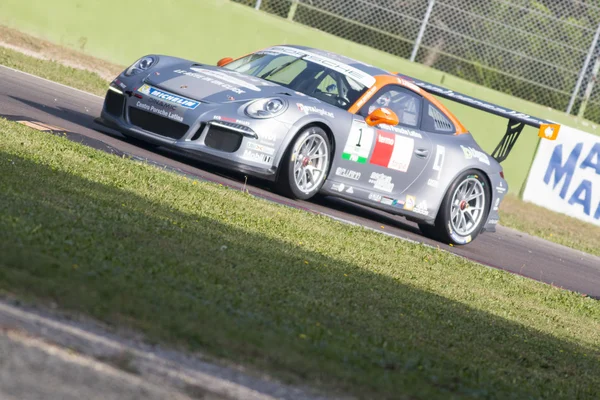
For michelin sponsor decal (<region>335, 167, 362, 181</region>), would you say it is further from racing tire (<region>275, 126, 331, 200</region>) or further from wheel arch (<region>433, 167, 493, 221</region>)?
wheel arch (<region>433, 167, 493, 221</region>)

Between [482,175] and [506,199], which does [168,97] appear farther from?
[506,199]

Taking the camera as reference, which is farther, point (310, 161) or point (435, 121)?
point (435, 121)

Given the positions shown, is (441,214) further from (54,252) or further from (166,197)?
(54,252)

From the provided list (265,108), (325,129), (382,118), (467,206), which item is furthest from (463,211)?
(265,108)

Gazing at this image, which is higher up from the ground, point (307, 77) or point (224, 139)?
point (307, 77)

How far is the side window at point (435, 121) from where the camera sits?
10348 mm

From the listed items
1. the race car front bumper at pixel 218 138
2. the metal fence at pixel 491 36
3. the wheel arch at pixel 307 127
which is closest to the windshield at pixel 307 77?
the wheel arch at pixel 307 127

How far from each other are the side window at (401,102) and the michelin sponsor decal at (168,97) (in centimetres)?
192

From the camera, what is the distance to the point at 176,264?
16.4ft

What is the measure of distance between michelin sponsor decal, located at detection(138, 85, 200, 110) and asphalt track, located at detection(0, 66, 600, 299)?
57 cm

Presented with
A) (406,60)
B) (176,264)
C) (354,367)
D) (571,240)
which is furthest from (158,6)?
(354,367)

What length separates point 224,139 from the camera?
873 centimetres

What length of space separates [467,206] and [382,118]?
1750 mm

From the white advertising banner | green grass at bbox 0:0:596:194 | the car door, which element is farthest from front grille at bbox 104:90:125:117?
the white advertising banner
